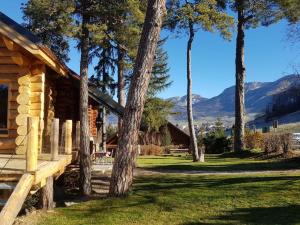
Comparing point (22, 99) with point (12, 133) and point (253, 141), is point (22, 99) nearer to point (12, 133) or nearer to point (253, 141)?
point (12, 133)

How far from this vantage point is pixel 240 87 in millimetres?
36000

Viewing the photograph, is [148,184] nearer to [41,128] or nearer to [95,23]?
[41,128]

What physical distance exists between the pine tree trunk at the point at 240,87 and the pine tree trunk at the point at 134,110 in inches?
847

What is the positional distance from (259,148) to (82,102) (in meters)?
22.4

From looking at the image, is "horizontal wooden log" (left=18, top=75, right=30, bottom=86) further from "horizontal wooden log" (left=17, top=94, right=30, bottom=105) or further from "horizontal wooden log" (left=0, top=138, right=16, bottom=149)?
"horizontal wooden log" (left=0, top=138, right=16, bottom=149)

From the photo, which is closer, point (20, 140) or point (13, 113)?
point (20, 140)

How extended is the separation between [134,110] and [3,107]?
472 cm

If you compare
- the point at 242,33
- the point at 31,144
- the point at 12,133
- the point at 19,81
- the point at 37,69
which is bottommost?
the point at 31,144

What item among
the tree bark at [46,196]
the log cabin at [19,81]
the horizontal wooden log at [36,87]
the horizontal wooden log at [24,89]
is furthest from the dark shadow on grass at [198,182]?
the horizontal wooden log at [24,89]

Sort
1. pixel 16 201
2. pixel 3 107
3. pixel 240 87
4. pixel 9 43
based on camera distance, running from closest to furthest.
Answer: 1. pixel 16 201
2. pixel 9 43
3. pixel 3 107
4. pixel 240 87

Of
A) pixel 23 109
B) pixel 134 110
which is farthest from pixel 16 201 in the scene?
pixel 23 109

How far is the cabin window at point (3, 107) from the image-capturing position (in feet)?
53.9

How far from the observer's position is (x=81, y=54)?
55.6 ft

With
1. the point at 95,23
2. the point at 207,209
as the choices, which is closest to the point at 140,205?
the point at 207,209
